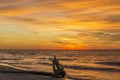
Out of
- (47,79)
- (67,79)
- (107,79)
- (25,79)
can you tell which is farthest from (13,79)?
(107,79)

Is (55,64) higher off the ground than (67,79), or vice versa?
(55,64)

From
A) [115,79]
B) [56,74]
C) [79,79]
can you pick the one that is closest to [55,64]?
[56,74]

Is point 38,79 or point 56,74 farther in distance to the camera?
point 56,74

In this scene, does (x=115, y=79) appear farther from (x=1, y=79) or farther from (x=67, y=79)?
(x=1, y=79)

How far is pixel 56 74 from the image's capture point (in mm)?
24922

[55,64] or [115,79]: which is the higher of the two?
[55,64]

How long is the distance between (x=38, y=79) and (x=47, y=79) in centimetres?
82

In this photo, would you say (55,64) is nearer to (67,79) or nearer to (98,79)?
(67,79)

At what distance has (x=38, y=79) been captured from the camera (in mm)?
23234

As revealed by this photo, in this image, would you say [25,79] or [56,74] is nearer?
[25,79]

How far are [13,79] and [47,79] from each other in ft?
10.00

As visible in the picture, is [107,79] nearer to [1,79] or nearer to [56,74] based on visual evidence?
[56,74]

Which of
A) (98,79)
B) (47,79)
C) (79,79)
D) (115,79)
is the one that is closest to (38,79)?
(47,79)

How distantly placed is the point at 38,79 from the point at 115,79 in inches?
306
